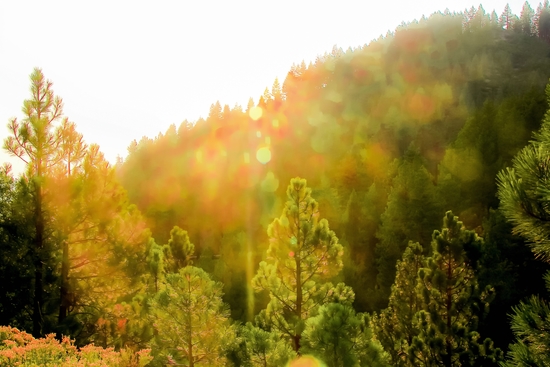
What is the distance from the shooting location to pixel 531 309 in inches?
169

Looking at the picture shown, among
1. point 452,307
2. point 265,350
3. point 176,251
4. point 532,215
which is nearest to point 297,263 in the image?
point 265,350

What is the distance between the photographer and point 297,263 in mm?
11141

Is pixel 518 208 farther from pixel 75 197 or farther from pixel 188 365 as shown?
pixel 75 197

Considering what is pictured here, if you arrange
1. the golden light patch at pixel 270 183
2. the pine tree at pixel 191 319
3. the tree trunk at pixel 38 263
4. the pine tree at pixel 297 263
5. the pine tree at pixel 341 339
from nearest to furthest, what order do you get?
the pine tree at pixel 341 339 → the pine tree at pixel 191 319 → the tree trunk at pixel 38 263 → the pine tree at pixel 297 263 → the golden light patch at pixel 270 183

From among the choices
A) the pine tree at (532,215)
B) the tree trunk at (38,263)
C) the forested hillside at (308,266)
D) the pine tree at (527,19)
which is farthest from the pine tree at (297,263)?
the pine tree at (527,19)

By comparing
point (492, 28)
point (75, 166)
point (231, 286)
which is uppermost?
point (492, 28)

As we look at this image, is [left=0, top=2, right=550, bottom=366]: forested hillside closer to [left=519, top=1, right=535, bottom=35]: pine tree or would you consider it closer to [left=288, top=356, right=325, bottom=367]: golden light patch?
[left=288, top=356, right=325, bottom=367]: golden light patch

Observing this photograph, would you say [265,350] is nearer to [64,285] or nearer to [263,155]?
[64,285]

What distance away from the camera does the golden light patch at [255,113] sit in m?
99.9

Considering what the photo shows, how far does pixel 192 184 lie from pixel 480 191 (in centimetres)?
5783

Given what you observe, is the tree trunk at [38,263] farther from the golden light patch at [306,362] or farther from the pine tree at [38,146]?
the golden light patch at [306,362]

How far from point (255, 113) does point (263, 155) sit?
29.4m

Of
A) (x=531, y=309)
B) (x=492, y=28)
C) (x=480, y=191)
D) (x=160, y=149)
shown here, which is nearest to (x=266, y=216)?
(x=480, y=191)

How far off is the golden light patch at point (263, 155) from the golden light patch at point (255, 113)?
2200 centimetres
